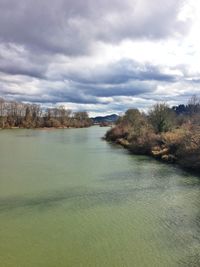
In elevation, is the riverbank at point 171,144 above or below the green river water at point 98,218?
above

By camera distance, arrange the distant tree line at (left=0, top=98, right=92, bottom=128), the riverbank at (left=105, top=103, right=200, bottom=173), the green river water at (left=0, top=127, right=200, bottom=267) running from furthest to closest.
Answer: the distant tree line at (left=0, top=98, right=92, bottom=128) < the riverbank at (left=105, top=103, right=200, bottom=173) < the green river water at (left=0, top=127, right=200, bottom=267)

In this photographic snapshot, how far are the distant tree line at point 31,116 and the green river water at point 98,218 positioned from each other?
88.1 meters

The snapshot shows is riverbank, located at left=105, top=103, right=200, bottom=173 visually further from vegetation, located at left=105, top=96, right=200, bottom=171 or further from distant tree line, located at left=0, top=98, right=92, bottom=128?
Answer: distant tree line, located at left=0, top=98, right=92, bottom=128

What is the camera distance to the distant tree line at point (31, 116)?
11088 cm

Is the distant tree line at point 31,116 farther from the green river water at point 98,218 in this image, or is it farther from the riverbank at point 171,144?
the green river water at point 98,218

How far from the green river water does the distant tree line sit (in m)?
88.1

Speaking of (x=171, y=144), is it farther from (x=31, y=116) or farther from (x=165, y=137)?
(x=31, y=116)

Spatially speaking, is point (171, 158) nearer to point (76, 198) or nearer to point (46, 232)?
point (76, 198)

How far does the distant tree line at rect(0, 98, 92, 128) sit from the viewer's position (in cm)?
11088

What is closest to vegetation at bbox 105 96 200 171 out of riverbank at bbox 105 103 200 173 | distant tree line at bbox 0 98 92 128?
riverbank at bbox 105 103 200 173

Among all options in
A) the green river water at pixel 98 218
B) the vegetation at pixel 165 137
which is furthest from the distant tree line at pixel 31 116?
the green river water at pixel 98 218

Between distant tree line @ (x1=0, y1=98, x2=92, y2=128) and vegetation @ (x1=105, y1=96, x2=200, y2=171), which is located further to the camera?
distant tree line @ (x1=0, y1=98, x2=92, y2=128)

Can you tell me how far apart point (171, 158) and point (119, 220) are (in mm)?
18067

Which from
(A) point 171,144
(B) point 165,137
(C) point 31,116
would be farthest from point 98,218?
(C) point 31,116
